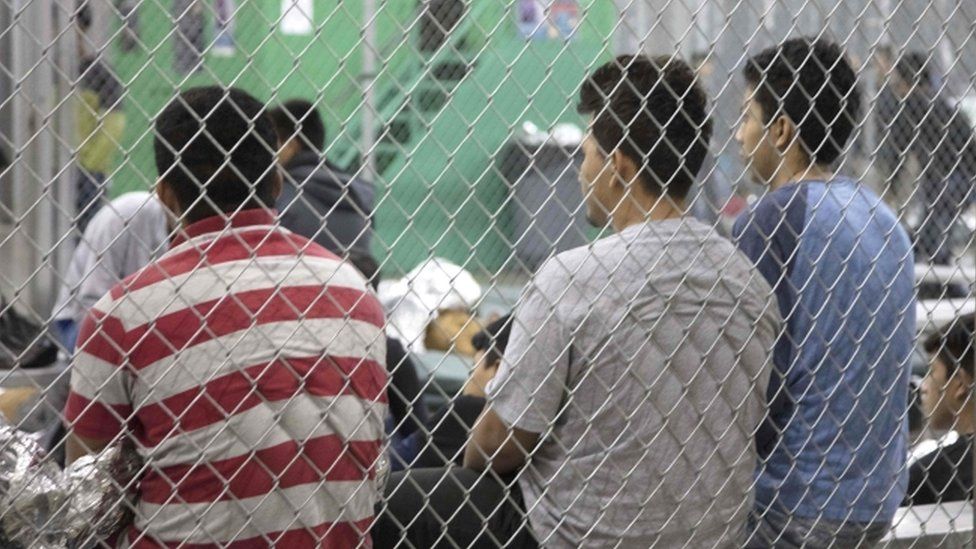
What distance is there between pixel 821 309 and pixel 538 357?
26.2 inches

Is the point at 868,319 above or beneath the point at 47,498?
beneath

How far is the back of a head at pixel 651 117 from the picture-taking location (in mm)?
2535

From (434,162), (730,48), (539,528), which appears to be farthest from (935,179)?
(539,528)

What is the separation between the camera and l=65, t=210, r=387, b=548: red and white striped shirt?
84.0 inches

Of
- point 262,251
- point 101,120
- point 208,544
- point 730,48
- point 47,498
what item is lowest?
point 730,48

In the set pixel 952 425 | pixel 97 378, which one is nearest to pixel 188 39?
pixel 97 378

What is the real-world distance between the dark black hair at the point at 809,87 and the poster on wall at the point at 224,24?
1.03m

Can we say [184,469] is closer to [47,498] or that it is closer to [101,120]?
[47,498]

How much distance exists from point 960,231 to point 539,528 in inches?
181

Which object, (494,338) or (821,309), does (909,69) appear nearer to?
(821,309)

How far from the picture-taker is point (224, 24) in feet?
7.09

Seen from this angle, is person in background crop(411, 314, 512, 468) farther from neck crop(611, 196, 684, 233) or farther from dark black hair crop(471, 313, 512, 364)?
neck crop(611, 196, 684, 233)

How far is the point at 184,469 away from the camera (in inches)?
86.3

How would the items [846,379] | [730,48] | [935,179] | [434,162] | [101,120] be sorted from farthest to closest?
[434,162], [935,179], [730,48], [846,379], [101,120]
